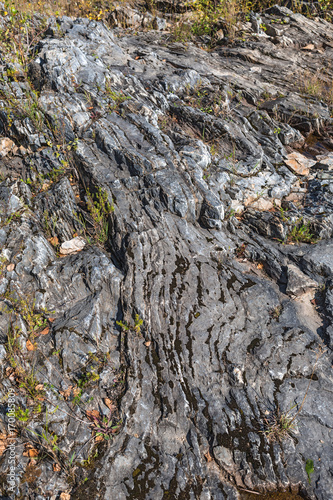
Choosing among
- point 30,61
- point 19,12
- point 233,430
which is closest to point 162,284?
point 233,430

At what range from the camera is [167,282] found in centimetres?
457

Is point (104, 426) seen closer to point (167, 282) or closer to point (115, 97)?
point (167, 282)

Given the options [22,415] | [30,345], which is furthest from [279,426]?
[30,345]

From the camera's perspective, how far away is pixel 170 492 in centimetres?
313

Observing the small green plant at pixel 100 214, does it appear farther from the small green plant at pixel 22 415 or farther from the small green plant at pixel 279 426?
the small green plant at pixel 279 426

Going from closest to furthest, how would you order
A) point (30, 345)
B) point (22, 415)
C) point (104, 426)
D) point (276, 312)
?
point (22, 415) → point (104, 426) → point (30, 345) → point (276, 312)

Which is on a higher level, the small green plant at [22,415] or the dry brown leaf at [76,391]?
the small green plant at [22,415]

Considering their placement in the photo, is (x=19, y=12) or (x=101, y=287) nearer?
(x=101, y=287)

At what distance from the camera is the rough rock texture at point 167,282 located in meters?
3.33

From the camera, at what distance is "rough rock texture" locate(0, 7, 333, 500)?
131 inches

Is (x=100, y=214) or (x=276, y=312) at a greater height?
(x=100, y=214)

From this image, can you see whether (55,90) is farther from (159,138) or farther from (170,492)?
(170,492)

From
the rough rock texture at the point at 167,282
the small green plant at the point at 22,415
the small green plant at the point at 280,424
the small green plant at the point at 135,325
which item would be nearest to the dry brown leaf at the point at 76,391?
the rough rock texture at the point at 167,282

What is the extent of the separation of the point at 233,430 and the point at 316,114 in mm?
7222
